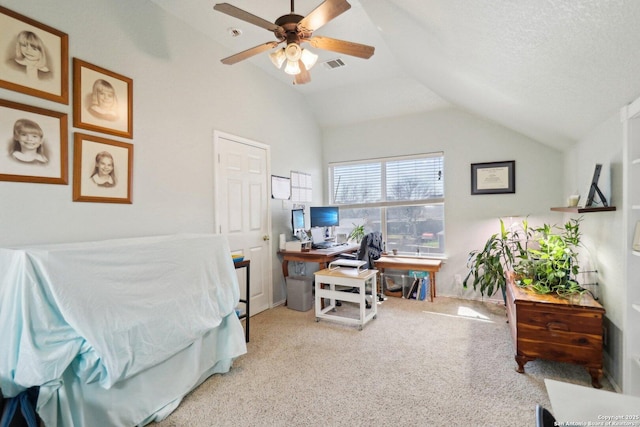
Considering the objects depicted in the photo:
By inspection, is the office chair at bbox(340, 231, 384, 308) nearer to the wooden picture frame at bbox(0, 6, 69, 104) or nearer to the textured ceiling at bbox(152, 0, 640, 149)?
the textured ceiling at bbox(152, 0, 640, 149)

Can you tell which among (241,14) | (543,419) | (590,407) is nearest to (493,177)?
(241,14)

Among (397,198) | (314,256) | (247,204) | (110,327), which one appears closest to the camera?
(110,327)

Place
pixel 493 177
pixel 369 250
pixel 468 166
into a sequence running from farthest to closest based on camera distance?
1. pixel 468 166
2. pixel 493 177
3. pixel 369 250

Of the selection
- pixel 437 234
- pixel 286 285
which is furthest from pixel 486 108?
pixel 286 285

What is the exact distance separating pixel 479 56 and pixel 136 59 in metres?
2.66

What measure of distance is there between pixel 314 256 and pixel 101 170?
2379 mm

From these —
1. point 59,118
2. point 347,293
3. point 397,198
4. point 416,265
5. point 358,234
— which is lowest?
point 347,293

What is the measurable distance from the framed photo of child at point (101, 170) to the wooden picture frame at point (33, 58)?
12.9 inches

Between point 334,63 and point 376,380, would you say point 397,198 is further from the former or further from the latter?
point 376,380

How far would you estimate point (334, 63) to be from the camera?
372cm

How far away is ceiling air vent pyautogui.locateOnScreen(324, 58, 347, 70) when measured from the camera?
364 centimetres

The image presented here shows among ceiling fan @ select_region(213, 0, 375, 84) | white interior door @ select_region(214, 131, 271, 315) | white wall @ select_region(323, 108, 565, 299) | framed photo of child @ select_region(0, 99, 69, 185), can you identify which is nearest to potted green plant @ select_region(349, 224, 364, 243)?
white wall @ select_region(323, 108, 565, 299)

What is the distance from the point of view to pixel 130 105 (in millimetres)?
2488

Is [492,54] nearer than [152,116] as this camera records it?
Yes
